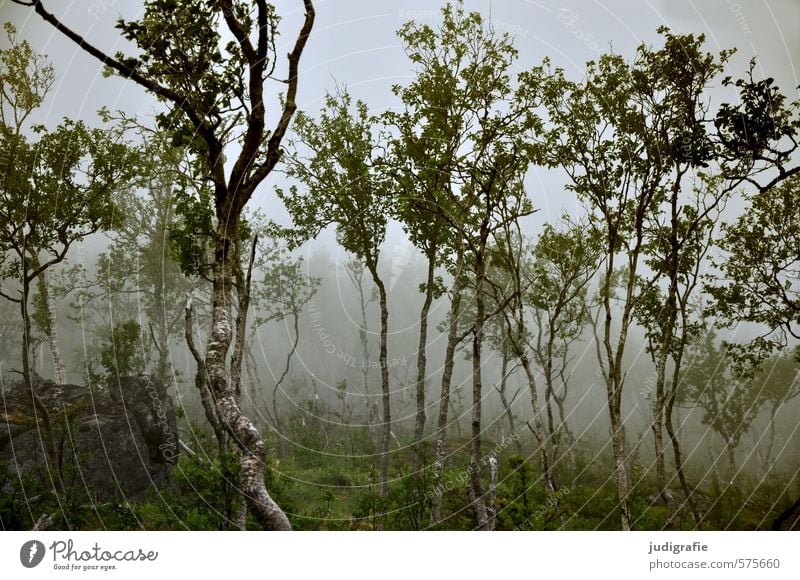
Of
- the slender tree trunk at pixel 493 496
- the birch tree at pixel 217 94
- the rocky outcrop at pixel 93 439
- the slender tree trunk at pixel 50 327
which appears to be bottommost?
the slender tree trunk at pixel 493 496

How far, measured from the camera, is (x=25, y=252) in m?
7.83

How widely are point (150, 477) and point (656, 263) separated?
8.68m

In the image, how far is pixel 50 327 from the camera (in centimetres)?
845

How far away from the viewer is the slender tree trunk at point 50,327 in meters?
8.07

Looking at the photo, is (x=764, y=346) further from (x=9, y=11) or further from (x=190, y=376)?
(x=190, y=376)

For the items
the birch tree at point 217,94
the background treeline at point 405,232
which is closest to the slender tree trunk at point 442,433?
the background treeline at point 405,232

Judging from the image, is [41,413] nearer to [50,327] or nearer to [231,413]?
[50,327]
